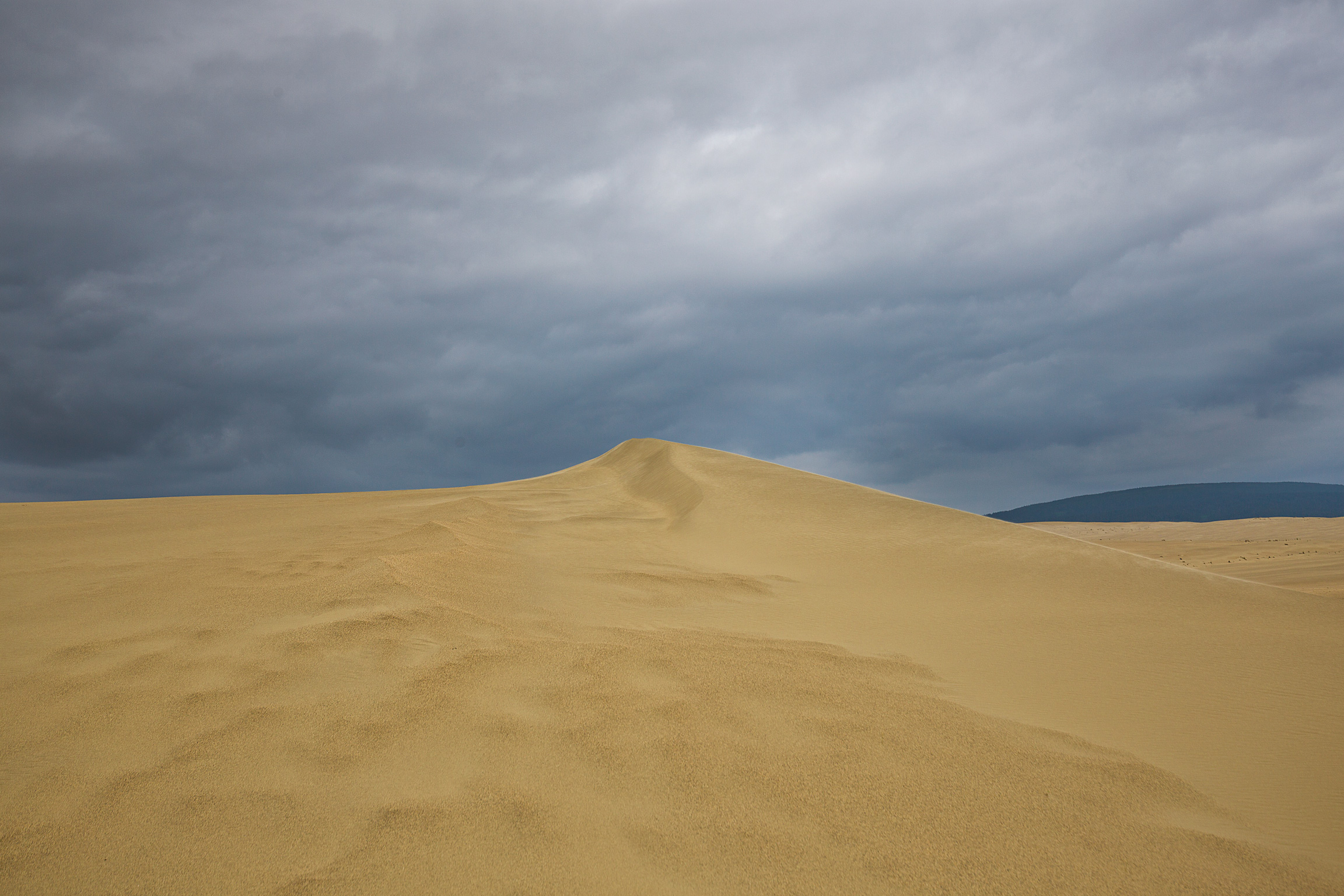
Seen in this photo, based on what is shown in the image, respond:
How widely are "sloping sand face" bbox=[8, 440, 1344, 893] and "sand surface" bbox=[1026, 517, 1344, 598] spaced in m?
4.28

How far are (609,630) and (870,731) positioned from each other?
5.90 feet

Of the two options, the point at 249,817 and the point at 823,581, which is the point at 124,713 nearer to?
the point at 249,817

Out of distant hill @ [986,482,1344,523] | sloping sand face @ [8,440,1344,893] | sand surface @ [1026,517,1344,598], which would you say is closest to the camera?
sloping sand face @ [8,440,1344,893]

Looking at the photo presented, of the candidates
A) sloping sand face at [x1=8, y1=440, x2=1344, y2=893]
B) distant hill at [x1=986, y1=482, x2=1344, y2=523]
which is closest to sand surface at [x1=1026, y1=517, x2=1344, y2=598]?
sloping sand face at [x1=8, y1=440, x2=1344, y2=893]

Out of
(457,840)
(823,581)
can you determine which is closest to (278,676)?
(457,840)

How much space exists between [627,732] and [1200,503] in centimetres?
12370

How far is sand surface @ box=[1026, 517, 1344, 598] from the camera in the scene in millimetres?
9758

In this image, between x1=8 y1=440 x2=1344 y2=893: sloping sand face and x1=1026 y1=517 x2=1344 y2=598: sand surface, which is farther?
x1=1026 y1=517 x2=1344 y2=598: sand surface

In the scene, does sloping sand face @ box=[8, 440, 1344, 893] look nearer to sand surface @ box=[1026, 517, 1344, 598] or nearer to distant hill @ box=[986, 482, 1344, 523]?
sand surface @ box=[1026, 517, 1344, 598]

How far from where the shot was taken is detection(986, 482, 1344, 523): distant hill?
88375 mm

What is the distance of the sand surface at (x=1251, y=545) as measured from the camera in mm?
9758

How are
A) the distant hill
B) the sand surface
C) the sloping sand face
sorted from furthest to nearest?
the distant hill
the sand surface
the sloping sand face

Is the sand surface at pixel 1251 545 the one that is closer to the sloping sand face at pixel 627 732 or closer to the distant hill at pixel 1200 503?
the sloping sand face at pixel 627 732

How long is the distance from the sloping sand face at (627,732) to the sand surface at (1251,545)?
4.28 metres
